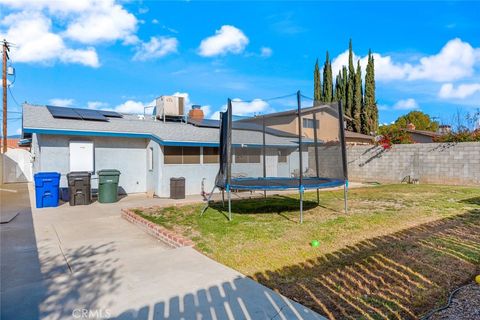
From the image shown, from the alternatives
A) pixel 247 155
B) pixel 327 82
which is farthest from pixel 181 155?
pixel 327 82

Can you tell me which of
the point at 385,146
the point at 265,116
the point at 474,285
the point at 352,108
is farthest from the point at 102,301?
the point at 352,108

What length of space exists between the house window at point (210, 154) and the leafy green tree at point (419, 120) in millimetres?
39755

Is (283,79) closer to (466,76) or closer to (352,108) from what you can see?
(352,108)

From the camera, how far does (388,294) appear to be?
10.7 ft

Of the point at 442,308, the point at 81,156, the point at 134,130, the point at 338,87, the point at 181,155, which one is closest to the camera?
the point at 442,308

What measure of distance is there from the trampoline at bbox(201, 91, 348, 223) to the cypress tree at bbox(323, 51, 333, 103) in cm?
2426

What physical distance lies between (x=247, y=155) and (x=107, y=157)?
5546 mm

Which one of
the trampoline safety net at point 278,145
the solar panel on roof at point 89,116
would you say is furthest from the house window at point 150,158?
the trampoline safety net at point 278,145

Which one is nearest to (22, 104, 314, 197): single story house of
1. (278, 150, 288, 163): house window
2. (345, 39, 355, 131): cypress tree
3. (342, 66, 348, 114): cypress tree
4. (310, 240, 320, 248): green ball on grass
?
(278, 150, 288, 163): house window

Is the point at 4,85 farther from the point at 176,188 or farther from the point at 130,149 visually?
the point at 176,188

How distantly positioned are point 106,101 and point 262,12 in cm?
1495

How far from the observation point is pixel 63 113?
1185 centimetres

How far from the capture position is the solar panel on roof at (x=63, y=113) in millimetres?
11300

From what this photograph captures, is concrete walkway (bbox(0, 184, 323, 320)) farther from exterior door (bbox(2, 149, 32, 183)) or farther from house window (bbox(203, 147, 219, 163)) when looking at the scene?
exterior door (bbox(2, 149, 32, 183))
